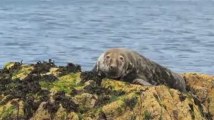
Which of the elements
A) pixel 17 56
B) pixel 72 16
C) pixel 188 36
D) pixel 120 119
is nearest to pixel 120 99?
pixel 120 119

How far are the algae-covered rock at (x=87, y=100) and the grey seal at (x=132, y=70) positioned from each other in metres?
0.68

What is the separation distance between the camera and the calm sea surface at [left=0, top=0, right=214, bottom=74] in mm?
35800

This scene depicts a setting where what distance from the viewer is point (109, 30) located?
5784cm

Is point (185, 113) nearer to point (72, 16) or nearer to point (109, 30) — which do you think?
point (109, 30)

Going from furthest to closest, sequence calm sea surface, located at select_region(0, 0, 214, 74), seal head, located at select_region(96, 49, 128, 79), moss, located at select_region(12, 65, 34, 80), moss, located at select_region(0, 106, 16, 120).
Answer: calm sea surface, located at select_region(0, 0, 214, 74) → seal head, located at select_region(96, 49, 128, 79) → moss, located at select_region(12, 65, 34, 80) → moss, located at select_region(0, 106, 16, 120)

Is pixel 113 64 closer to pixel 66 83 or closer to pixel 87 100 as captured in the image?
pixel 66 83

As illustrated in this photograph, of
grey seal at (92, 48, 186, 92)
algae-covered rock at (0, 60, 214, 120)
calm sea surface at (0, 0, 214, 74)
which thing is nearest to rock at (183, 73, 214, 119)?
grey seal at (92, 48, 186, 92)

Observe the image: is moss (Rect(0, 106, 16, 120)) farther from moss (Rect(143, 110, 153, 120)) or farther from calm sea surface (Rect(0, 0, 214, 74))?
calm sea surface (Rect(0, 0, 214, 74))

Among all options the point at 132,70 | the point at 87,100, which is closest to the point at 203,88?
the point at 132,70

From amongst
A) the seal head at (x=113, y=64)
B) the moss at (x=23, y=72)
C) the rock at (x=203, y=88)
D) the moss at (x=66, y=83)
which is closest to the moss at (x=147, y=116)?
the moss at (x=66, y=83)

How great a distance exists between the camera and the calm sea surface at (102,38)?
3580 cm

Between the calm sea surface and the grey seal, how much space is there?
16.9 metres

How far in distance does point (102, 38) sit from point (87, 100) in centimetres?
3923

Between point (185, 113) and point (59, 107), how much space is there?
192 centimetres
